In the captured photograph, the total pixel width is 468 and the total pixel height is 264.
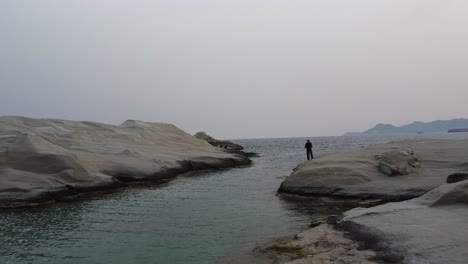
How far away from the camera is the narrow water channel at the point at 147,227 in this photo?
13.9 m

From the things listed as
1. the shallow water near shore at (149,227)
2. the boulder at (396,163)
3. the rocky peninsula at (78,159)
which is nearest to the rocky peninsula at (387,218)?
the boulder at (396,163)

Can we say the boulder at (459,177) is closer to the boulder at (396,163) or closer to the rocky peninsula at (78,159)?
the boulder at (396,163)

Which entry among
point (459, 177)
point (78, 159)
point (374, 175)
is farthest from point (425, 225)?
point (78, 159)

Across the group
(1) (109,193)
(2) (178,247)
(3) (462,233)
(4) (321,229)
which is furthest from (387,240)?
(1) (109,193)

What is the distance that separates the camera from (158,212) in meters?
21.3

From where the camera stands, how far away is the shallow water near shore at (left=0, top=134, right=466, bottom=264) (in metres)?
13.9

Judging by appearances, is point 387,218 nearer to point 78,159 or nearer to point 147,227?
point 147,227

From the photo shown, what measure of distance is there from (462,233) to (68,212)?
1822 cm

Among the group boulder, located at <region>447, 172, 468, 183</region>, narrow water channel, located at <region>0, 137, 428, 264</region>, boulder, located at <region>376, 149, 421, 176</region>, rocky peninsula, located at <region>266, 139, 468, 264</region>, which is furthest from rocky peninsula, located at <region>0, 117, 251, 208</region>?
boulder, located at <region>447, 172, 468, 183</region>

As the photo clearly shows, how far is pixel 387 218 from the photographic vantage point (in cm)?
1312

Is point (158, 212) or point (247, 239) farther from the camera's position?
point (158, 212)

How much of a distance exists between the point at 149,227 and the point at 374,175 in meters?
13.0

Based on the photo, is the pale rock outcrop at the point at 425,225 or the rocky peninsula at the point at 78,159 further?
the rocky peninsula at the point at 78,159

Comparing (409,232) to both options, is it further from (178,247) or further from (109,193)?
(109,193)
